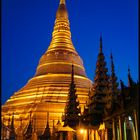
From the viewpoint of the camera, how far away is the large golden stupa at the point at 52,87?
48.6 m

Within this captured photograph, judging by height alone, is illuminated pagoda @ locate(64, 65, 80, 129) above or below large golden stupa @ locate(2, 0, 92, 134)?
below

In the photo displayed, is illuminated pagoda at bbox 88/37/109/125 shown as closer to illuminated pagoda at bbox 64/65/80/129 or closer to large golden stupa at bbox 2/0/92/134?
illuminated pagoda at bbox 64/65/80/129

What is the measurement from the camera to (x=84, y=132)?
2734 centimetres

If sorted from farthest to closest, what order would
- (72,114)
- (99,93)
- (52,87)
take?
1. (52,87)
2. (72,114)
3. (99,93)

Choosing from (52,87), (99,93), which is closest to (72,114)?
(99,93)

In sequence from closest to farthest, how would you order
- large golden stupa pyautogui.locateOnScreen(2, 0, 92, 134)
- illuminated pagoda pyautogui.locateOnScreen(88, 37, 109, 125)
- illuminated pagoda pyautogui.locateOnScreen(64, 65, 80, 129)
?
illuminated pagoda pyautogui.locateOnScreen(88, 37, 109, 125) < illuminated pagoda pyautogui.locateOnScreen(64, 65, 80, 129) < large golden stupa pyautogui.locateOnScreen(2, 0, 92, 134)

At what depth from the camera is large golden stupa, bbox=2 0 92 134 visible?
48594 mm

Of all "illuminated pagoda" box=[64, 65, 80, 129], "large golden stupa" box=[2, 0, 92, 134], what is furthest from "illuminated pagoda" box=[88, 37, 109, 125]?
"large golden stupa" box=[2, 0, 92, 134]

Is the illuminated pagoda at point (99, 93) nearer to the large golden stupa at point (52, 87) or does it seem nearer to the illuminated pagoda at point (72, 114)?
the illuminated pagoda at point (72, 114)

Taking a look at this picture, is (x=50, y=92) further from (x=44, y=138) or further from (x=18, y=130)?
(x=44, y=138)

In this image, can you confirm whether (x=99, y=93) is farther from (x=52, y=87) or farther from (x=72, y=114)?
(x=52, y=87)

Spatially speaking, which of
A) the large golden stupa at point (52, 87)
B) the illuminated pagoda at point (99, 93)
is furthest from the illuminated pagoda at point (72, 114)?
the large golden stupa at point (52, 87)

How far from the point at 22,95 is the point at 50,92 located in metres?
6.03

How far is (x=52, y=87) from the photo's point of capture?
52344 millimetres
